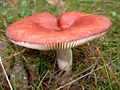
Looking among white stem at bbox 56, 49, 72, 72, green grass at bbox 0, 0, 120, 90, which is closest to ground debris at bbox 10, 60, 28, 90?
green grass at bbox 0, 0, 120, 90

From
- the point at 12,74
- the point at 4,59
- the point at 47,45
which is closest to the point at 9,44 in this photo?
the point at 4,59

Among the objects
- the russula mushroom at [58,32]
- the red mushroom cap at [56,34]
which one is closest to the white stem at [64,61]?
the russula mushroom at [58,32]

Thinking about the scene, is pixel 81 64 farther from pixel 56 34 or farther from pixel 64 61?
pixel 56 34

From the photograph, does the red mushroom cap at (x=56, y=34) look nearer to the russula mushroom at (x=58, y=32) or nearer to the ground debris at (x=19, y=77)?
the russula mushroom at (x=58, y=32)

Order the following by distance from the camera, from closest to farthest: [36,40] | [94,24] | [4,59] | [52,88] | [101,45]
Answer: [36,40] → [94,24] → [52,88] → [4,59] → [101,45]

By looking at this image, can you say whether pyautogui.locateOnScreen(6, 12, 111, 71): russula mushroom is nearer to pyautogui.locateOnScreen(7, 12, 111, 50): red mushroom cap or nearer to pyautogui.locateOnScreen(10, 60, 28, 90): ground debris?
pyautogui.locateOnScreen(7, 12, 111, 50): red mushroom cap

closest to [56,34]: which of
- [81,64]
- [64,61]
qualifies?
[64,61]

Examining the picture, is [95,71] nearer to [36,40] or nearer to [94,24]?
[94,24]

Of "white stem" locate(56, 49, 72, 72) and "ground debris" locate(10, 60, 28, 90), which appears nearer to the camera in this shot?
"ground debris" locate(10, 60, 28, 90)
